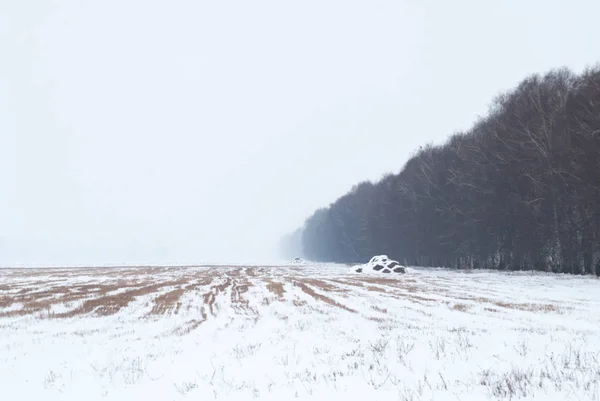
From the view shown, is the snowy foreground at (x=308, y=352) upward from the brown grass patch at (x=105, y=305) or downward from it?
downward

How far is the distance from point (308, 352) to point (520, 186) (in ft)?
134

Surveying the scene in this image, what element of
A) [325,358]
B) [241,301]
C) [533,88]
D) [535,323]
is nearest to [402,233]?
[533,88]

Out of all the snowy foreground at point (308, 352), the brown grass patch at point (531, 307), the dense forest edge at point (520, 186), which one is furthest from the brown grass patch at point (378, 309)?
the dense forest edge at point (520, 186)

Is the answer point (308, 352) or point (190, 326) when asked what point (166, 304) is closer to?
point (190, 326)

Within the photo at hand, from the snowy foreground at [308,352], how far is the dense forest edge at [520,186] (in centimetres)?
2179

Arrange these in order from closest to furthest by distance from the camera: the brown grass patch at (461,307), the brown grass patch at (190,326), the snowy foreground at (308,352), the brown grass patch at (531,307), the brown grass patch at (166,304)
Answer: the snowy foreground at (308,352)
the brown grass patch at (190,326)
the brown grass patch at (531,307)
the brown grass patch at (461,307)
the brown grass patch at (166,304)

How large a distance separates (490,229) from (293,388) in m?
47.4

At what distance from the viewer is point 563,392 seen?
6414mm

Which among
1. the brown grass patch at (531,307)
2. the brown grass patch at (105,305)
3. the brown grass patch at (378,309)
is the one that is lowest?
the brown grass patch at (531,307)

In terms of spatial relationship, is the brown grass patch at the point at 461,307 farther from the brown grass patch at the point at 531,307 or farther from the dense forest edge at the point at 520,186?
the dense forest edge at the point at 520,186

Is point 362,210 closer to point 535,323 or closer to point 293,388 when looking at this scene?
point 535,323

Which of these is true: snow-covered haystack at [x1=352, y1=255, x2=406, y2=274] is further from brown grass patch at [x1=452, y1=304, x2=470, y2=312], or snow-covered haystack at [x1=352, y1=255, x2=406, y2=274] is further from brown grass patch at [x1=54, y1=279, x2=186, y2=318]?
brown grass patch at [x1=54, y1=279, x2=186, y2=318]

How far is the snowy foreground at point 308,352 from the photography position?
730 cm

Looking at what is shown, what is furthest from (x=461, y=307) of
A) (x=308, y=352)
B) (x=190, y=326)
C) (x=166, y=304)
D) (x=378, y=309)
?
(x=166, y=304)
